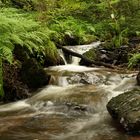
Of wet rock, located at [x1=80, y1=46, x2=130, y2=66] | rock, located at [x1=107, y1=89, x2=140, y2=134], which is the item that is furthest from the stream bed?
wet rock, located at [x1=80, y1=46, x2=130, y2=66]

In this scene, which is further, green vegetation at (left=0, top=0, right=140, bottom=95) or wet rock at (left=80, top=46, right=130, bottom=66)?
green vegetation at (left=0, top=0, right=140, bottom=95)

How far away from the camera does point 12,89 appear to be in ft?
25.1

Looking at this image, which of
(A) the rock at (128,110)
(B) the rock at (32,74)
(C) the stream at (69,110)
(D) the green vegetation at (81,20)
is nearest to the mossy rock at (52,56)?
(D) the green vegetation at (81,20)

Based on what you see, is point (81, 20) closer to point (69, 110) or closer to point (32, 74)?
point (32, 74)

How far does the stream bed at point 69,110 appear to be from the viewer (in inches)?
223

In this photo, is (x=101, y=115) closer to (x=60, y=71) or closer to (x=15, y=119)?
(x=15, y=119)

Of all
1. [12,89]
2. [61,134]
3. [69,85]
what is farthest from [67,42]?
[61,134]

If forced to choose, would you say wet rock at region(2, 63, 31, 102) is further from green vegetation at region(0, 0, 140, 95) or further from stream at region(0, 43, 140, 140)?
green vegetation at region(0, 0, 140, 95)

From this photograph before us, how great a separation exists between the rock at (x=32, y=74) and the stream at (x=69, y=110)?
0.22 metres

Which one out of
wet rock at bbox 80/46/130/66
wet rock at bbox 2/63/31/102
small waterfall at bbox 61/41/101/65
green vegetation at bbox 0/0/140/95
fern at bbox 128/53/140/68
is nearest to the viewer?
wet rock at bbox 2/63/31/102

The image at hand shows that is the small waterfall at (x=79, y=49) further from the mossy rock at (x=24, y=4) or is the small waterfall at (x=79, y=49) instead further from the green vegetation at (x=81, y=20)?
the mossy rock at (x=24, y=4)

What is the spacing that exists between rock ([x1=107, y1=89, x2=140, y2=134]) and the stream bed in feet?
0.50

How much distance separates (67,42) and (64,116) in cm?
676

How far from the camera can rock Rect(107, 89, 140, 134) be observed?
5605mm
